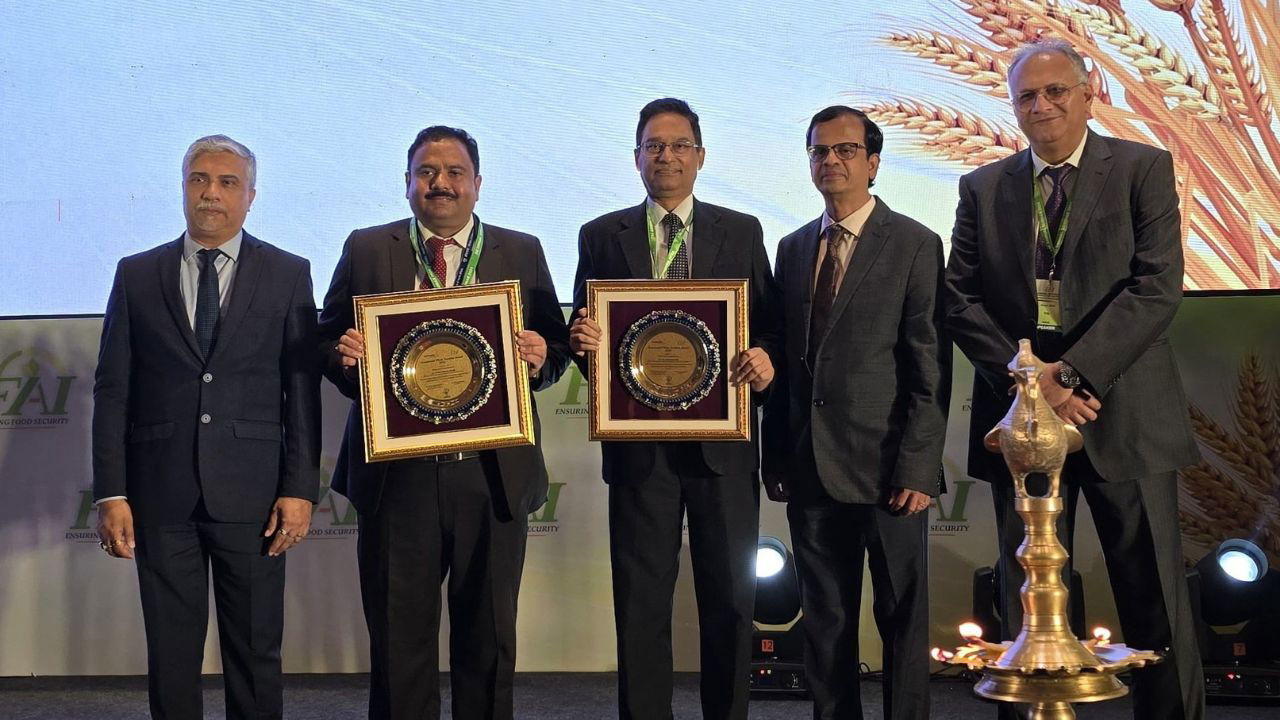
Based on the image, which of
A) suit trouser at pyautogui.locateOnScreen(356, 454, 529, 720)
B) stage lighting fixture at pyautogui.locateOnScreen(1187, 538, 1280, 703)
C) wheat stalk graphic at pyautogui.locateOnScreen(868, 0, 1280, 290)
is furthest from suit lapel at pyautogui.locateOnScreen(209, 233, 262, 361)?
stage lighting fixture at pyautogui.locateOnScreen(1187, 538, 1280, 703)

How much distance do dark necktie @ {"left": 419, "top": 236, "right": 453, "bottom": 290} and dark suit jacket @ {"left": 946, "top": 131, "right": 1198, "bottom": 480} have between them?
1.35 meters

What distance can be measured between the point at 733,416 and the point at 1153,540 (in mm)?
1063

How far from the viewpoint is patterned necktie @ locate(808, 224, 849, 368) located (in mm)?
3240

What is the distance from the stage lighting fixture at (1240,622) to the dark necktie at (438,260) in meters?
2.69

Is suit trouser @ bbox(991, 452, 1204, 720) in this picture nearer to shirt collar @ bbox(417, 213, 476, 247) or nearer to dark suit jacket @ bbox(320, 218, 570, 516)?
dark suit jacket @ bbox(320, 218, 570, 516)

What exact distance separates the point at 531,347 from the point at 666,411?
0.39m

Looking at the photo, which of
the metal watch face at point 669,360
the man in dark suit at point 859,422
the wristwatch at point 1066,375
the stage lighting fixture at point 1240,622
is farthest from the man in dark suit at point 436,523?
the stage lighting fixture at point 1240,622

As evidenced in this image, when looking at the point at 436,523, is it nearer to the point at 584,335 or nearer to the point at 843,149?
the point at 584,335

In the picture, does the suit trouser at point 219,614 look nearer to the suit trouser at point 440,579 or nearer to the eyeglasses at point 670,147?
the suit trouser at point 440,579

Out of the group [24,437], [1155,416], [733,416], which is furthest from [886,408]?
[24,437]

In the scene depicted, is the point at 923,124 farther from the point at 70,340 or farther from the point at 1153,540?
the point at 70,340

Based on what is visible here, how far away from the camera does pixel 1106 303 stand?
3.03 meters

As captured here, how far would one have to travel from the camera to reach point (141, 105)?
16.1 feet

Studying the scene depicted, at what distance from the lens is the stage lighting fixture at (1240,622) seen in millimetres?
4102
